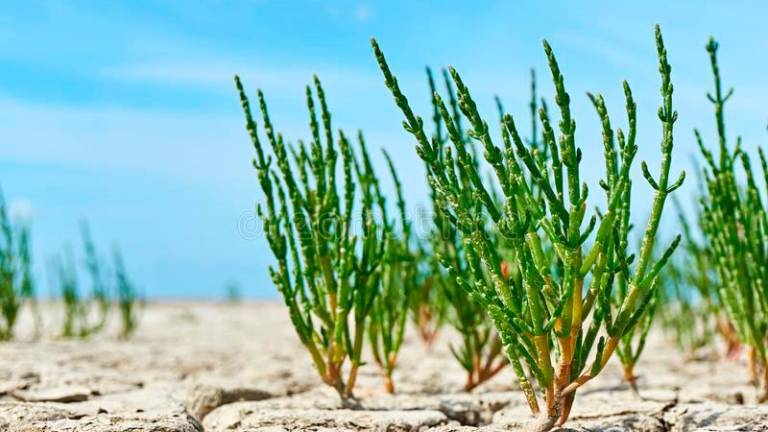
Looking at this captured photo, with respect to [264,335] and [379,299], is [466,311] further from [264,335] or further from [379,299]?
[264,335]

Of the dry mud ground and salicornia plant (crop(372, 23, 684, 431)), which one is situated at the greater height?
salicornia plant (crop(372, 23, 684, 431))

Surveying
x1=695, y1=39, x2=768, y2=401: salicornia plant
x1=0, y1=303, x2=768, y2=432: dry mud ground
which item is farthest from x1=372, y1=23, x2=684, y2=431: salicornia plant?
x1=695, y1=39, x2=768, y2=401: salicornia plant

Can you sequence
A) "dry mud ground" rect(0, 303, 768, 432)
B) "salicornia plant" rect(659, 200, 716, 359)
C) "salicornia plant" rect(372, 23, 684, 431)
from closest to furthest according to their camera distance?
"salicornia plant" rect(372, 23, 684, 431) < "dry mud ground" rect(0, 303, 768, 432) < "salicornia plant" rect(659, 200, 716, 359)

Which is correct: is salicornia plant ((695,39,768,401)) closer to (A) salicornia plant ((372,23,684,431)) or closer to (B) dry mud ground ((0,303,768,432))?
(B) dry mud ground ((0,303,768,432))

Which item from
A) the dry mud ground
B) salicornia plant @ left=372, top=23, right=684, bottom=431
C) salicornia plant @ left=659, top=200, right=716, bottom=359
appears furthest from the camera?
salicornia plant @ left=659, top=200, right=716, bottom=359

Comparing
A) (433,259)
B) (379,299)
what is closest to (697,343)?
(433,259)
